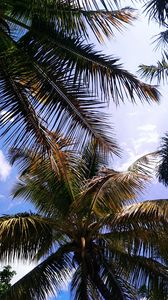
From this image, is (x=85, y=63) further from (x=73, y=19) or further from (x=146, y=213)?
(x=146, y=213)

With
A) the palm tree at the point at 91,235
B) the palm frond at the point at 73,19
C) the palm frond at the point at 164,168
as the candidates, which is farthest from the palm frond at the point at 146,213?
the palm frond at the point at 164,168

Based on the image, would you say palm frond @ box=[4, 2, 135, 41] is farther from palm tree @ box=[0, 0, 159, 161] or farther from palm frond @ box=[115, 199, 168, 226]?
palm frond @ box=[115, 199, 168, 226]

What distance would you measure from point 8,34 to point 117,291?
729 cm

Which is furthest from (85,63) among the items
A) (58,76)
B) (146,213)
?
(146,213)

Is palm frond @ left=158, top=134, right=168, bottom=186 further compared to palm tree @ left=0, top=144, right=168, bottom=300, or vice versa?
palm frond @ left=158, top=134, right=168, bottom=186

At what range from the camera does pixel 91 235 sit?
1257cm

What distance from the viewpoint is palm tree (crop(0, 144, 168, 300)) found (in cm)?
1089

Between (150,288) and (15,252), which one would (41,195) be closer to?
(15,252)

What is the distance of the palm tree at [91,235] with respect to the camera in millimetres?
10891

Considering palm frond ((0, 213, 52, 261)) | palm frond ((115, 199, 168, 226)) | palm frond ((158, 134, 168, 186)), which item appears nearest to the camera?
palm frond ((115, 199, 168, 226))

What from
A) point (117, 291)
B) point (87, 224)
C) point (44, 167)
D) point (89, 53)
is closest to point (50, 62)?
point (89, 53)

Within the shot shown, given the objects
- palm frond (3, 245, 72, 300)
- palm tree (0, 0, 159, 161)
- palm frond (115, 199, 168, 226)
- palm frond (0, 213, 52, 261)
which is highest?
palm tree (0, 0, 159, 161)

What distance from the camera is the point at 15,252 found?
36.2 feet

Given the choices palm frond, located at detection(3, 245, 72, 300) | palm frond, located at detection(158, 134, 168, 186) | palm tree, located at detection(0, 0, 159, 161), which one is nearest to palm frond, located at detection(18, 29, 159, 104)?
palm tree, located at detection(0, 0, 159, 161)
